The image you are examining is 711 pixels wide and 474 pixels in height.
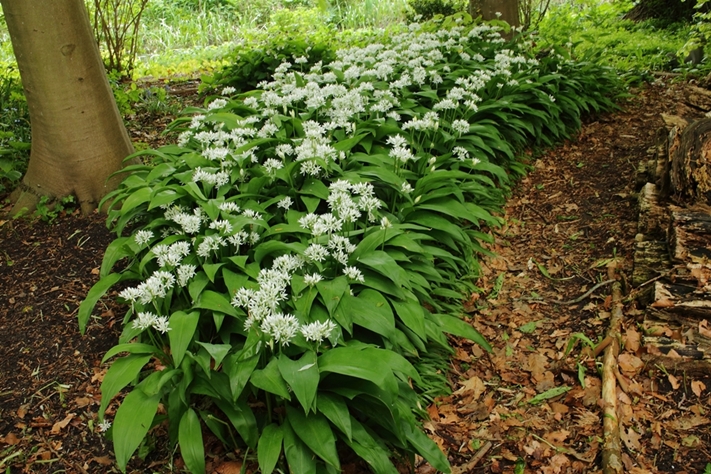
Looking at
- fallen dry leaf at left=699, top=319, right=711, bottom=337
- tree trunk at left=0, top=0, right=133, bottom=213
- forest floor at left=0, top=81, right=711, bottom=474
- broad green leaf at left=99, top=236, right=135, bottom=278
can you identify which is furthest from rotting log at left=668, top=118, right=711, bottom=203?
tree trunk at left=0, top=0, right=133, bottom=213

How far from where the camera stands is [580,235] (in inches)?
173

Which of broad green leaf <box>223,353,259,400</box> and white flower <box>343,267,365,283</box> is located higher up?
white flower <box>343,267,365,283</box>

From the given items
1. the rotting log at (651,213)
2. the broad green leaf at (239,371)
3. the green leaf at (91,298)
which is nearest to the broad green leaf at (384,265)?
the broad green leaf at (239,371)

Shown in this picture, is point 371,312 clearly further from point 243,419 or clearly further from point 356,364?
point 243,419

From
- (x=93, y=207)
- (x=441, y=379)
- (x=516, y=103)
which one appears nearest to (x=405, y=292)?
(x=441, y=379)

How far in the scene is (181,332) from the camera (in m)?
2.45

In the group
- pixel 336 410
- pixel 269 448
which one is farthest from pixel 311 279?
pixel 269 448

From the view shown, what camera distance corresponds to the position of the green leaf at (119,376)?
2.33 metres

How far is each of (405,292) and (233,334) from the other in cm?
97

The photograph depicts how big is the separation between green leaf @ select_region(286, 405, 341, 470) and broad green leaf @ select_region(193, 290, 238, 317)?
0.56m

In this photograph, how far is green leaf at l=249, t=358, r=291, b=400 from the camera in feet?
7.26

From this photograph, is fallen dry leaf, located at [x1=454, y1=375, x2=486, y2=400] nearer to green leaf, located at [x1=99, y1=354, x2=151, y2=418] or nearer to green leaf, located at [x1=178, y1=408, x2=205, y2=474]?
green leaf, located at [x1=178, y1=408, x2=205, y2=474]

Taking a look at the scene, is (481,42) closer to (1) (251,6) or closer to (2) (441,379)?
(2) (441,379)

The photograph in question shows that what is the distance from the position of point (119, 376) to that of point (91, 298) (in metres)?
0.72
